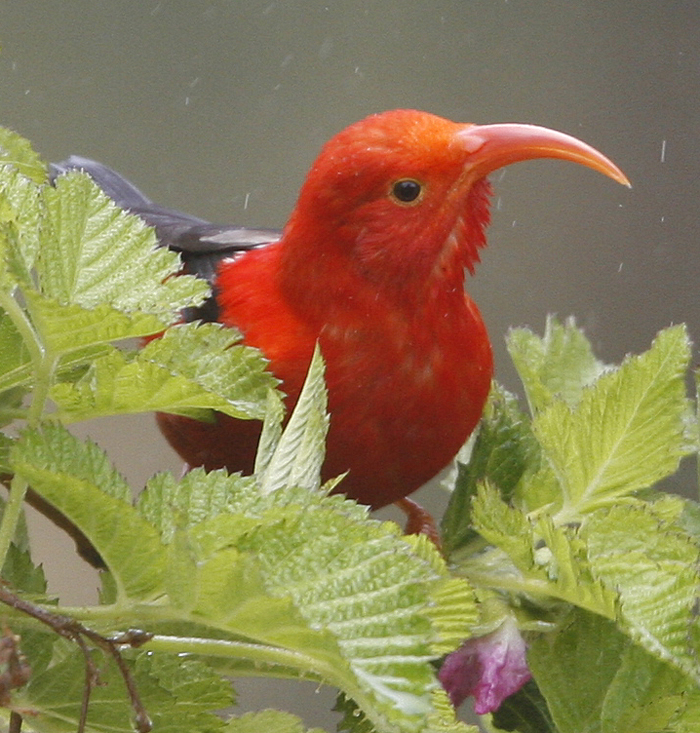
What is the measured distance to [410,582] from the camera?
29 cm

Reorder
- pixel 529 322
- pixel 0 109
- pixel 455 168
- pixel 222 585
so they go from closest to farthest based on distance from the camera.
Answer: pixel 222 585 → pixel 455 168 → pixel 0 109 → pixel 529 322

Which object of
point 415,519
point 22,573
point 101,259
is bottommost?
point 415,519

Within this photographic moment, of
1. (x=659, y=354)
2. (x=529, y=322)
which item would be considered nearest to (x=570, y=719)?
(x=659, y=354)

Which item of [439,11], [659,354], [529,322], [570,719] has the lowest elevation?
[529,322]

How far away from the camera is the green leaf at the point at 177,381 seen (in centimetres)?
Result: 32

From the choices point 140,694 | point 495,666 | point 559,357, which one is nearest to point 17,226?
point 140,694

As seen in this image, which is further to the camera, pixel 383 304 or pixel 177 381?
pixel 383 304

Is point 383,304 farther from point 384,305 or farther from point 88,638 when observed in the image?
point 88,638

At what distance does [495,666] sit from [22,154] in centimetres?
24

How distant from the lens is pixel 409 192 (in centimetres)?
69

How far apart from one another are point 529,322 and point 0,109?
3.38 feet

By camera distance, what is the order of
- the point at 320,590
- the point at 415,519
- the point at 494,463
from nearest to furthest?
the point at 320,590
the point at 494,463
the point at 415,519

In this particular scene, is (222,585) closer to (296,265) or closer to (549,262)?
(296,265)

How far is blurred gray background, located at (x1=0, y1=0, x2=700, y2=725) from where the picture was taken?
232 centimetres
